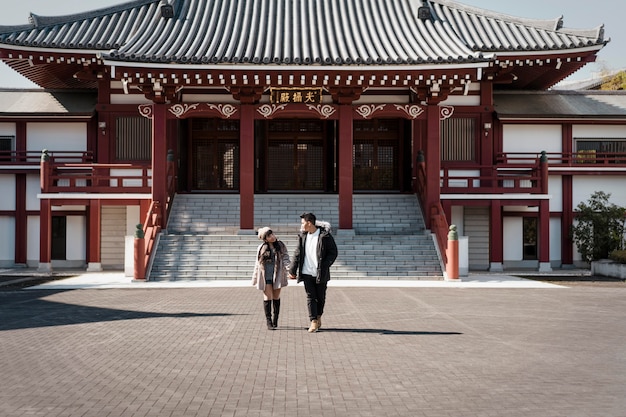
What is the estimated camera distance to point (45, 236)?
844 inches

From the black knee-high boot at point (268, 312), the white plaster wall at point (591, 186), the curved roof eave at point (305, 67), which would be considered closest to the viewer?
the black knee-high boot at point (268, 312)

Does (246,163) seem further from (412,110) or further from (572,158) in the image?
(572,158)

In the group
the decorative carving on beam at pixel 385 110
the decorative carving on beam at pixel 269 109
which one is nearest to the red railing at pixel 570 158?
the decorative carving on beam at pixel 385 110

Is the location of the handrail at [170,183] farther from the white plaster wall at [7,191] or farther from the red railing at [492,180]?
the red railing at [492,180]

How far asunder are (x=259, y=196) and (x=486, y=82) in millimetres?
9242

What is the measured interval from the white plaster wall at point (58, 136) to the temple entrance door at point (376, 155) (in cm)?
1015

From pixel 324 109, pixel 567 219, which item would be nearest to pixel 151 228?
pixel 324 109

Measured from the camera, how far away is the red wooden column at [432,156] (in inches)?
832

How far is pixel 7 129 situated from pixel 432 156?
15075 millimetres

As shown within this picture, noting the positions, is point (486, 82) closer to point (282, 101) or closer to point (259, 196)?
point (282, 101)

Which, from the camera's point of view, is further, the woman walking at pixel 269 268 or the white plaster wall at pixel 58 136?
the white plaster wall at pixel 58 136

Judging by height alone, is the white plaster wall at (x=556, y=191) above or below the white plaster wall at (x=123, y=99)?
below

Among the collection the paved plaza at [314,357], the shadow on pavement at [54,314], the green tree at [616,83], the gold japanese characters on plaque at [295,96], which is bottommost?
the paved plaza at [314,357]

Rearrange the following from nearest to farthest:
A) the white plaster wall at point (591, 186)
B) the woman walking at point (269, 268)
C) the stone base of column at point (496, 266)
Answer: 1. the woman walking at point (269, 268)
2. the stone base of column at point (496, 266)
3. the white plaster wall at point (591, 186)
